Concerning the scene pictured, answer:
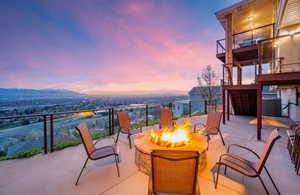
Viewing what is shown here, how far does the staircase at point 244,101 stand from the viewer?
586cm

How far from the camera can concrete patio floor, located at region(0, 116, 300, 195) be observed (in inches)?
66.8

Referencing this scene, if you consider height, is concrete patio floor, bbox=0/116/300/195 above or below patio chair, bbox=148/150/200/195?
below

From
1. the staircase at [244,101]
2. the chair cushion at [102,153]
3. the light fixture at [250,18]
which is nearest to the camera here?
the chair cushion at [102,153]

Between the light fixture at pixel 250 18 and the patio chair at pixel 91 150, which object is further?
the light fixture at pixel 250 18

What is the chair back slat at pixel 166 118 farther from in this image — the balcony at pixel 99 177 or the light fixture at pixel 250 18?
the light fixture at pixel 250 18

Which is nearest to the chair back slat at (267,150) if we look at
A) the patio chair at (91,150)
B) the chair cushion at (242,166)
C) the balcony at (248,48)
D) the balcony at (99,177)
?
the chair cushion at (242,166)

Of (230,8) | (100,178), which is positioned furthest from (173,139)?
(230,8)

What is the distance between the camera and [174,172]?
47.3 inches

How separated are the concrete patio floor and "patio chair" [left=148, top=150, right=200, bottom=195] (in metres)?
0.63

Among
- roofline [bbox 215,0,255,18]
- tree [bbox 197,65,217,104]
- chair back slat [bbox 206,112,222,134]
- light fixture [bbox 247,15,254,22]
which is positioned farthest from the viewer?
tree [bbox 197,65,217,104]

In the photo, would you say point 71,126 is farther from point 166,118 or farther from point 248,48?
point 248,48

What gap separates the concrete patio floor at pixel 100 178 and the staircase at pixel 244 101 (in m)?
3.72

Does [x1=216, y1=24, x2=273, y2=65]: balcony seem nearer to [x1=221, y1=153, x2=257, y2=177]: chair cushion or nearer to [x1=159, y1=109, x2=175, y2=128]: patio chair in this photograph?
[x1=159, y1=109, x2=175, y2=128]: patio chair

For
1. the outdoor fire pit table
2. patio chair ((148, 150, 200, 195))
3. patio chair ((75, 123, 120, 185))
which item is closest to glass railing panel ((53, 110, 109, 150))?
patio chair ((75, 123, 120, 185))
